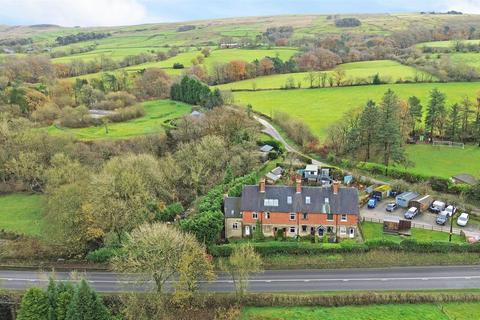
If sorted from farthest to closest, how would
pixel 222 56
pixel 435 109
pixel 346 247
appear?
pixel 222 56
pixel 435 109
pixel 346 247

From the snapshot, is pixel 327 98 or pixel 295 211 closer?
pixel 295 211

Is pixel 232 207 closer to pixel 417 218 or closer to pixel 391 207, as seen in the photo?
pixel 391 207

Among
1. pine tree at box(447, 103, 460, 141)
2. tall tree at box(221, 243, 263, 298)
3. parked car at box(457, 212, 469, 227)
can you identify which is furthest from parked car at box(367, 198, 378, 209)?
pine tree at box(447, 103, 460, 141)

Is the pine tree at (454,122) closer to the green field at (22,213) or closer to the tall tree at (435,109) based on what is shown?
the tall tree at (435,109)

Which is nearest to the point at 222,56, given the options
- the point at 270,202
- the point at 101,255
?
the point at 270,202

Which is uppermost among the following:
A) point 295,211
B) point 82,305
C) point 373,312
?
point 295,211

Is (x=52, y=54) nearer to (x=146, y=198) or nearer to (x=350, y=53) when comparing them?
(x=350, y=53)

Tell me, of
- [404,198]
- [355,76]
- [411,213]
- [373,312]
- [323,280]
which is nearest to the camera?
[373,312]

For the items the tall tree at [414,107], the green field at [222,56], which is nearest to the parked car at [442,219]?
the tall tree at [414,107]
